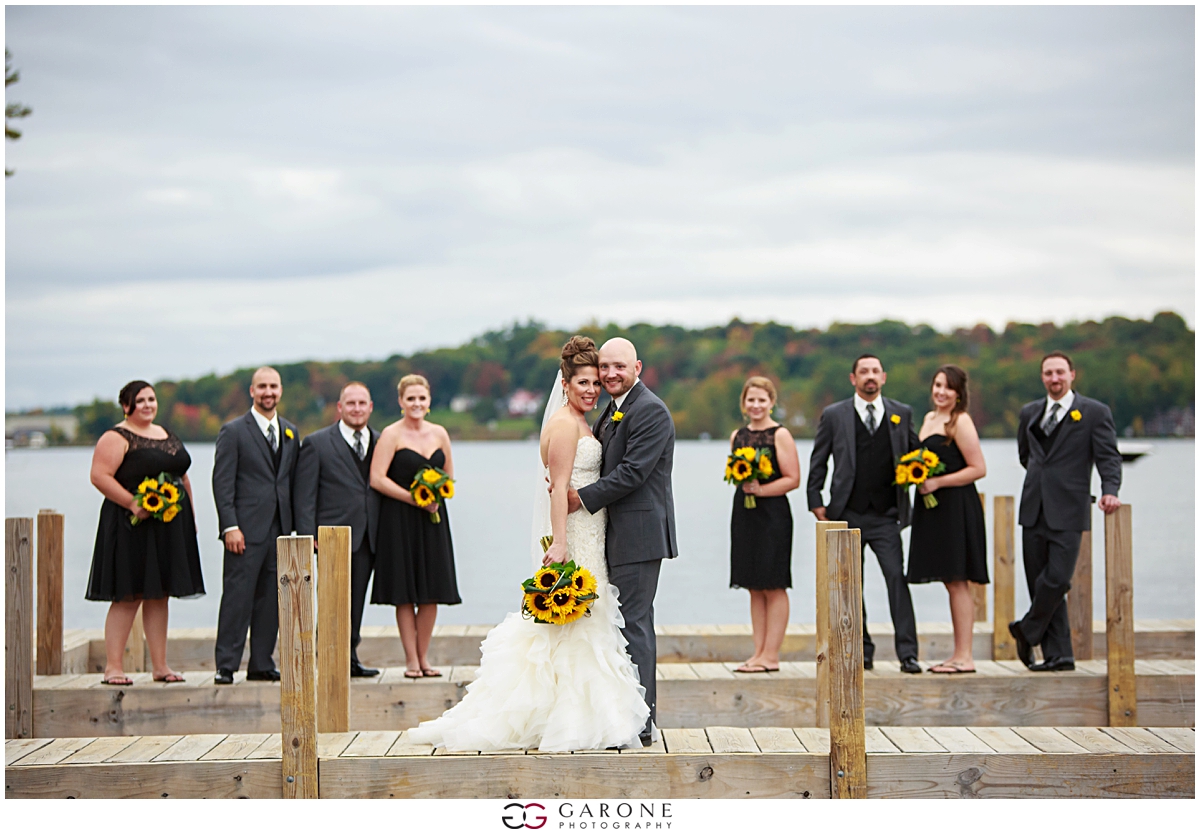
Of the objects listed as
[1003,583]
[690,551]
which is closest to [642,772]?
[1003,583]

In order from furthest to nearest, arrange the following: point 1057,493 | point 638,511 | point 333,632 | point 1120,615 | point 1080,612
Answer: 1. point 1080,612
2. point 1057,493
3. point 1120,615
4. point 333,632
5. point 638,511

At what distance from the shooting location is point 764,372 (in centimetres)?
3278

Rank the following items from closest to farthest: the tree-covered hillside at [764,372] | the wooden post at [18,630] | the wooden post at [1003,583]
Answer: the wooden post at [18,630]
the wooden post at [1003,583]
the tree-covered hillside at [764,372]

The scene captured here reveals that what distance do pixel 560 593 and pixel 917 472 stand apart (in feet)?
9.18

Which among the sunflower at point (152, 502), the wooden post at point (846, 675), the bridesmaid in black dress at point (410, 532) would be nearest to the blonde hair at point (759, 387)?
the bridesmaid in black dress at point (410, 532)

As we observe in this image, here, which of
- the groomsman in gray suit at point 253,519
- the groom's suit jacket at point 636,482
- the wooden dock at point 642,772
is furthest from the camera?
the groomsman in gray suit at point 253,519

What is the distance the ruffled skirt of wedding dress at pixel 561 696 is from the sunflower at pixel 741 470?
205 centimetres

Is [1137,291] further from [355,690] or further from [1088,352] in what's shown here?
[355,690]

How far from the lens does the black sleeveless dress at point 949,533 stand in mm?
7051

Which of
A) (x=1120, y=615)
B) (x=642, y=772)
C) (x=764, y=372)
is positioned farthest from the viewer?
(x=764, y=372)

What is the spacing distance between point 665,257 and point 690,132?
20.6 ft

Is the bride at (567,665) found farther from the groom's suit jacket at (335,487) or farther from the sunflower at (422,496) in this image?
the groom's suit jacket at (335,487)

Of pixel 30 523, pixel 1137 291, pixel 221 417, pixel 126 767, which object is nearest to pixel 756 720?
pixel 126 767

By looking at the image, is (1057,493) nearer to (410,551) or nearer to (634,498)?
(634,498)
